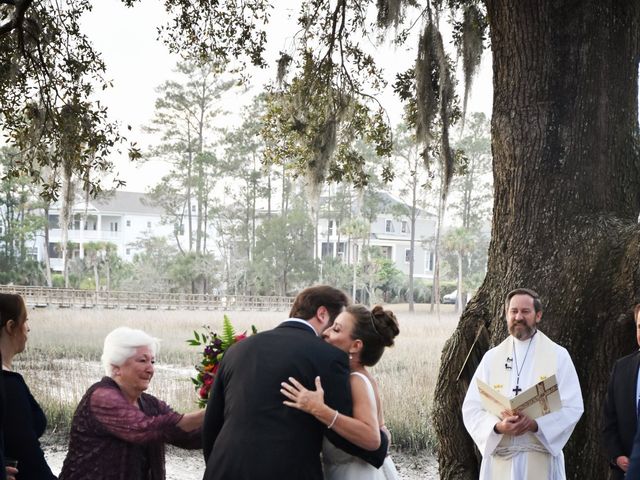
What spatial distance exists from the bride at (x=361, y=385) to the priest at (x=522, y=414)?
170 centimetres

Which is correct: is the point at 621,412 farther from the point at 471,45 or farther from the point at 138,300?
the point at 138,300

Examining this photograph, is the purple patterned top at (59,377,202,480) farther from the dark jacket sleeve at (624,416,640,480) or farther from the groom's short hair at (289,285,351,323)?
the dark jacket sleeve at (624,416,640,480)

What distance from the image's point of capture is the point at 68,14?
9273 millimetres

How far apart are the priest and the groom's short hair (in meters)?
1.98

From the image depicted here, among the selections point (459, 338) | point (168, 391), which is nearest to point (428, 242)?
point (168, 391)

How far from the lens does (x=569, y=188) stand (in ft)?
20.3

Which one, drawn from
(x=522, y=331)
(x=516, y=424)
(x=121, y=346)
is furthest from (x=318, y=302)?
(x=522, y=331)

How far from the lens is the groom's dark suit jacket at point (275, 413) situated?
3238 mm

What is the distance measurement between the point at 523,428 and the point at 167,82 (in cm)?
3414

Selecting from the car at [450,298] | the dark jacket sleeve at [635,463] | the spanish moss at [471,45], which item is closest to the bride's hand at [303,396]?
the dark jacket sleeve at [635,463]

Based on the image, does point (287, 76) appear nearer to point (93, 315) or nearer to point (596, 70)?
point (596, 70)

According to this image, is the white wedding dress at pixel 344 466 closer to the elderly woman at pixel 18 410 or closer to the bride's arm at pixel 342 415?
the bride's arm at pixel 342 415

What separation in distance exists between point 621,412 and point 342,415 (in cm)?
234

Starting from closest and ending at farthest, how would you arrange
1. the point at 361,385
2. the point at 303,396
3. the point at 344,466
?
the point at 303,396 → the point at 361,385 → the point at 344,466
